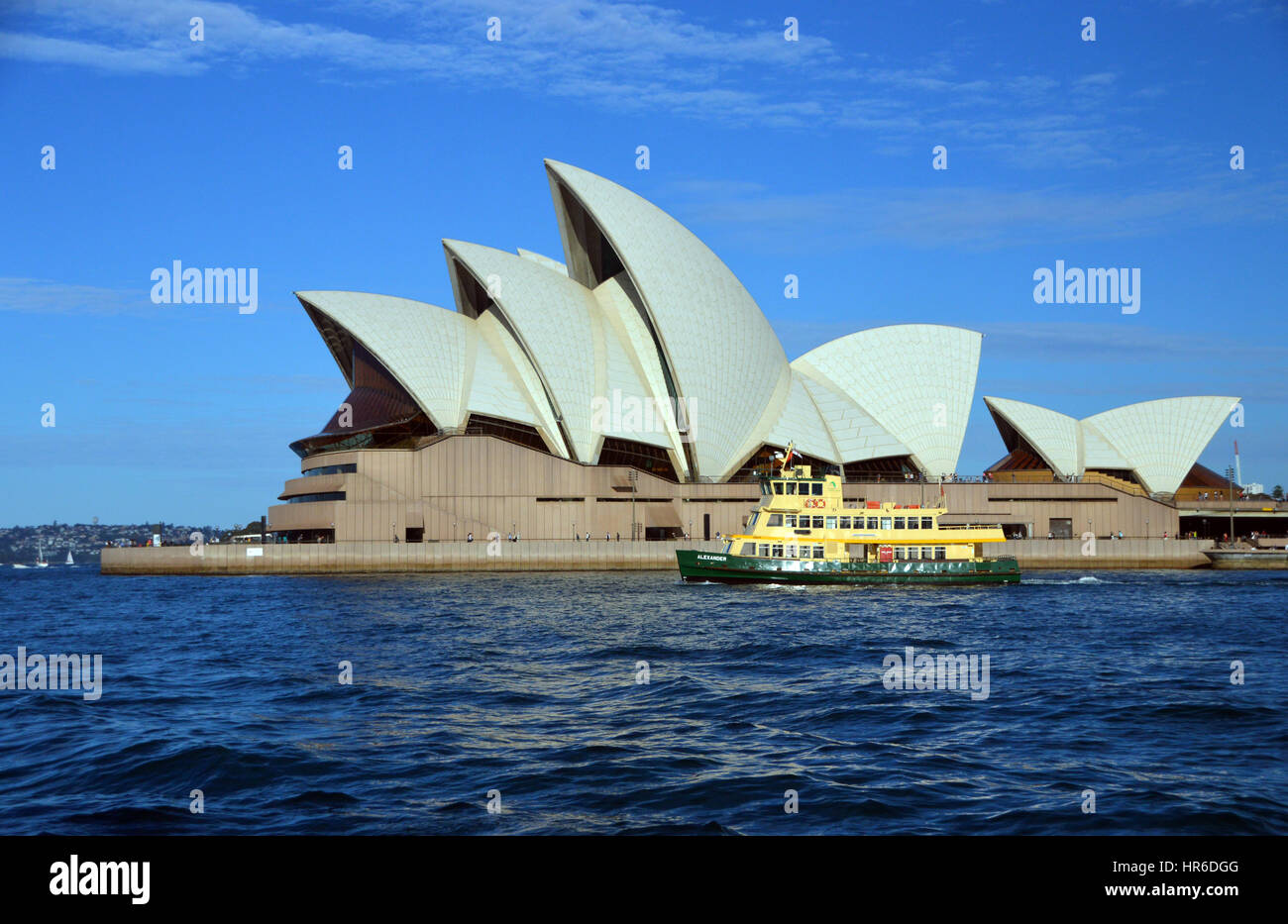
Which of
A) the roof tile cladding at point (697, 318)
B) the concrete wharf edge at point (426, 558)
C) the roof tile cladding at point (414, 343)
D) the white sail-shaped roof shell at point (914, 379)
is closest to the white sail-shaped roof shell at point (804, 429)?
the roof tile cladding at point (697, 318)

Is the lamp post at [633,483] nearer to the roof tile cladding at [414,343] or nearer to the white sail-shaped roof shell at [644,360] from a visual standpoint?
the white sail-shaped roof shell at [644,360]

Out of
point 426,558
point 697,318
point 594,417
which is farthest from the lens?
point 697,318

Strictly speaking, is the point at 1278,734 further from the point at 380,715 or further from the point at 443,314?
the point at 443,314

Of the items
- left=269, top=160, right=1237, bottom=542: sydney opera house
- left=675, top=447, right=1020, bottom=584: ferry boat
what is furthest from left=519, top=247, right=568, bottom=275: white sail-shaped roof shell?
left=675, top=447, right=1020, bottom=584: ferry boat

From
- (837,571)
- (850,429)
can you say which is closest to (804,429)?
(850,429)

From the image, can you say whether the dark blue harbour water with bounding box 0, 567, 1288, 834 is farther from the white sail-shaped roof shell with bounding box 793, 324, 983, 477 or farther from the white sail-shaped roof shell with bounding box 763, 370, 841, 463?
the white sail-shaped roof shell with bounding box 793, 324, 983, 477

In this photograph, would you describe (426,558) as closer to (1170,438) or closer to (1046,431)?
(1046,431)
